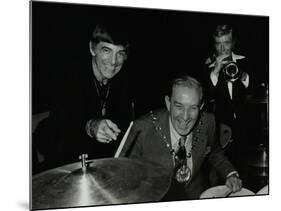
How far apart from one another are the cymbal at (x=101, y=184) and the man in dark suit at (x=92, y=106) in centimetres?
8

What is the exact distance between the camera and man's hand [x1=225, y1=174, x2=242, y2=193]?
3410 millimetres

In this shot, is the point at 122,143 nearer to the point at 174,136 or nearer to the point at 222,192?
the point at 174,136

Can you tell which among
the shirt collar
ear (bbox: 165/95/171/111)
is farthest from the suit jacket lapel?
ear (bbox: 165/95/171/111)

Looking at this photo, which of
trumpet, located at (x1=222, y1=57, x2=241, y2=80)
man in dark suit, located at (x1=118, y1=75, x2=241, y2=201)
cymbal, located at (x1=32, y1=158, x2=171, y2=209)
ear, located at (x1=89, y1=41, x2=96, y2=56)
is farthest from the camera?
trumpet, located at (x1=222, y1=57, x2=241, y2=80)

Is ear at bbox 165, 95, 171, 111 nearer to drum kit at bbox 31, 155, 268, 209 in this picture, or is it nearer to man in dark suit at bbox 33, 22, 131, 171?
man in dark suit at bbox 33, 22, 131, 171

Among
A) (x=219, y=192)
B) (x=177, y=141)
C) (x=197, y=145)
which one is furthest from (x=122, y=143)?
(x=219, y=192)

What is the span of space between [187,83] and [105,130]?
0.66 m

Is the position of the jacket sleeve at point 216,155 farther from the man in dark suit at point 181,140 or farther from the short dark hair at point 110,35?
the short dark hair at point 110,35

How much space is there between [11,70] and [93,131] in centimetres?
64

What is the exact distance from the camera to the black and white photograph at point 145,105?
2.99 m

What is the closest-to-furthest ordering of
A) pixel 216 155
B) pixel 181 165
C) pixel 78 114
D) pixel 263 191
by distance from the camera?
pixel 78 114
pixel 181 165
pixel 216 155
pixel 263 191

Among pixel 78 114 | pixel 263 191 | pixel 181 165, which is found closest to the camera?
pixel 78 114

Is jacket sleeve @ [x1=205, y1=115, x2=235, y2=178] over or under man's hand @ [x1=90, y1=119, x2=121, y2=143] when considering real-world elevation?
under

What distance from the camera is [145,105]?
10.5ft
